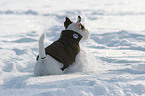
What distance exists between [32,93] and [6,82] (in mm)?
661

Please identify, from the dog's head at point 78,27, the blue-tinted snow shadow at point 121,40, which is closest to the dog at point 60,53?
the dog's head at point 78,27

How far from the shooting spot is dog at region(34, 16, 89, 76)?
2.70m

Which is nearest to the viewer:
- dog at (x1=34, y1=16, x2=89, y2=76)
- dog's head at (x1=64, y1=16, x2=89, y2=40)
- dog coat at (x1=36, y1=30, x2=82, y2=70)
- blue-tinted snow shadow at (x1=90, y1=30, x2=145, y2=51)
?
dog at (x1=34, y1=16, x2=89, y2=76)

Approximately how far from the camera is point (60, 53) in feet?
9.25

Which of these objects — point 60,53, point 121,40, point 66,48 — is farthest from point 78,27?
point 121,40

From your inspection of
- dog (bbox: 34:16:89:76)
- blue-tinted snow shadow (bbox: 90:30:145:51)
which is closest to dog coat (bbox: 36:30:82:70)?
dog (bbox: 34:16:89:76)

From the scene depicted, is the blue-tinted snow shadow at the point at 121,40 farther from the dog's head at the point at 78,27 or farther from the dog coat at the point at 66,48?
the dog coat at the point at 66,48

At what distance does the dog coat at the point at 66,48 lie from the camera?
9.20 ft

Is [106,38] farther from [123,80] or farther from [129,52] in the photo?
[123,80]

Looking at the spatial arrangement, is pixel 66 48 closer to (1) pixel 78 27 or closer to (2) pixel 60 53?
(2) pixel 60 53

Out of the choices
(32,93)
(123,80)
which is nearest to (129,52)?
(123,80)

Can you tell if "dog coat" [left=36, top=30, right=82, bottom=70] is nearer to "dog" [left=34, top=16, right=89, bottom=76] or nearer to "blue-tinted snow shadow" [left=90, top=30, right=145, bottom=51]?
"dog" [left=34, top=16, right=89, bottom=76]

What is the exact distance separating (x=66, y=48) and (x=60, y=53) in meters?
0.14

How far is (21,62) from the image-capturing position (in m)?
3.57
